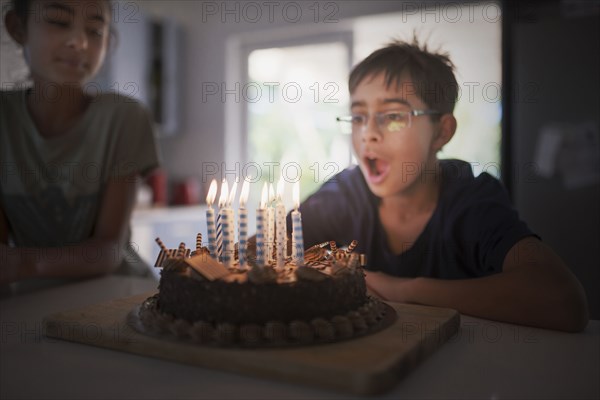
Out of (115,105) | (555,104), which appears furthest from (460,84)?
(115,105)

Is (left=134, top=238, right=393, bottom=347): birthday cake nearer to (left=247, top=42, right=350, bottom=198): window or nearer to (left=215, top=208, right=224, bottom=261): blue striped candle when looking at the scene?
(left=215, top=208, right=224, bottom=261): blue striped candle

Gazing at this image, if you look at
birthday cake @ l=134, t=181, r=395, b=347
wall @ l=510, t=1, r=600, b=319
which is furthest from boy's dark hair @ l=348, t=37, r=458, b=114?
birthday cake @ l=134, t=181, r=395, b=347

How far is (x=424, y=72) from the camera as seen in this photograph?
1.17 metres

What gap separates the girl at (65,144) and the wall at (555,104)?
1.12m

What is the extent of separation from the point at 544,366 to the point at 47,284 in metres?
1.24

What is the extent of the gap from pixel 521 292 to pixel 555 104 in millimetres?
Answer: 873

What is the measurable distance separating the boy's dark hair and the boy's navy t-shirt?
0.15 meters

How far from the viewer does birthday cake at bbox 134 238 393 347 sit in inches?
30.5

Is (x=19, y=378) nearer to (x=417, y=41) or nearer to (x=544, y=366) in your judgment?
(x=544, y=366)

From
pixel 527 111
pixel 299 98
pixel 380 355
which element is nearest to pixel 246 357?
pixel 380 355

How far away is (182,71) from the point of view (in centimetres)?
247

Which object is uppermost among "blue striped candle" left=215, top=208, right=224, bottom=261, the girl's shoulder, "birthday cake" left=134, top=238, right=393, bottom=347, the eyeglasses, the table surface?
the girl's shoulder

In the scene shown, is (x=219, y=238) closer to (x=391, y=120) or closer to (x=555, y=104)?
(x=391, y=120)

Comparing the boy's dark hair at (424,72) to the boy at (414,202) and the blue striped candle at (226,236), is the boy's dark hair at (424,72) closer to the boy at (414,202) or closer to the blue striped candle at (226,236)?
the boy at (414,202)
